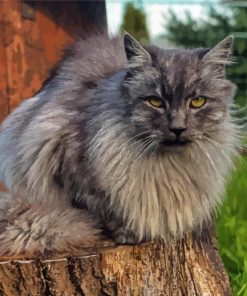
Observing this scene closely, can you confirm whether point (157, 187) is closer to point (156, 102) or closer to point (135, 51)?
point (156, 102)

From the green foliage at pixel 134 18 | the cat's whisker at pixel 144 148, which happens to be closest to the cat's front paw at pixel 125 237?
the cat's whisker at pixel 144 148

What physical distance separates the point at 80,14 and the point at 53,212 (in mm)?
2666

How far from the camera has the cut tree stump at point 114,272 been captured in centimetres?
264

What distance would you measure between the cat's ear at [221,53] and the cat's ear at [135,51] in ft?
0.74

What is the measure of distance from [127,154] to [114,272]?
0.47m

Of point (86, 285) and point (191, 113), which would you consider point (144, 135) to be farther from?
point (86, 285)

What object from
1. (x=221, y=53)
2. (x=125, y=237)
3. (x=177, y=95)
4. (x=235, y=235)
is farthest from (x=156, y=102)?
(x=235, y=235)

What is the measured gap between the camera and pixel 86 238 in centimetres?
275

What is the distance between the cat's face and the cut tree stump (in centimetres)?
49

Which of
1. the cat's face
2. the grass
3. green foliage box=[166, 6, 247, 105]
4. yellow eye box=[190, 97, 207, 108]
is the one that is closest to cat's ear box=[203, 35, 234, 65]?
the cat's face

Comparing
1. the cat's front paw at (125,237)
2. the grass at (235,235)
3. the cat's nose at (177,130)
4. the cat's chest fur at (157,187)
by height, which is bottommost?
the grass at (235,235)

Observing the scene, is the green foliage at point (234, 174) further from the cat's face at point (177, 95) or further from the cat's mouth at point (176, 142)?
the cat's mouth at point (176, 142)

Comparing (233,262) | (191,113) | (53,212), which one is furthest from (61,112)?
(233,262)

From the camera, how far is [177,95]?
8.06 ft
